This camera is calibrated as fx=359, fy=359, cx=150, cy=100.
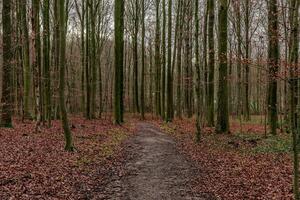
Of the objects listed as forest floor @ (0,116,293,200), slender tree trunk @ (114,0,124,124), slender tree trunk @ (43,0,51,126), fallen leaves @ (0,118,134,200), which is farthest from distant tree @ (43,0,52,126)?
fallen leaves @ (0,118,134,200)

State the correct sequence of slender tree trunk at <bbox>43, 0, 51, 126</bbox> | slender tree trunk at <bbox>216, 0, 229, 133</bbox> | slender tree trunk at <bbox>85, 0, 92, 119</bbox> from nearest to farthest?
slender tree trunk at <bbox>216, 0, 229, 133</bbox> < slender tree trunk at <bbox>43, 0, 51, 126</bbox> < slender tree trunk at <bbox>85, 0, 92, 119</bbox>

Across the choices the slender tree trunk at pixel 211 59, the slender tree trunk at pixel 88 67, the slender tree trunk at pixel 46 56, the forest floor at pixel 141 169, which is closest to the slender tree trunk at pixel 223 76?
the slender tree trunk at pixel 211 59

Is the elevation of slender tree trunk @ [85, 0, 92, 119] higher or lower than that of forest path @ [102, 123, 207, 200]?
higher

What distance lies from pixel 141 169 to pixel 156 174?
32.4 inches

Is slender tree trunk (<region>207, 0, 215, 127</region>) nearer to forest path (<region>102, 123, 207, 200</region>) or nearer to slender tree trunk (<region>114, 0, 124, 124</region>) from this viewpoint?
slender tree trunk (<region>114, 0, 124, 124</region>)

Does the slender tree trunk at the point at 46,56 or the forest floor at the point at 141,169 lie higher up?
the slender tree trunk at the point at 46,56

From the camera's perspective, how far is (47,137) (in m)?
17.0

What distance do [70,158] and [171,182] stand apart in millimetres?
4015

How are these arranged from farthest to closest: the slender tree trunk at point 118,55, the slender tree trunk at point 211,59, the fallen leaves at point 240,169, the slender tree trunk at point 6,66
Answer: the slender tree trunk at point 118,55
the slender tree trunk at point 211,59
the slender tree trunk at point 6,66
the fallen leaves at point 240,169

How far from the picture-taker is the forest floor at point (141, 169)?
9.03 metres

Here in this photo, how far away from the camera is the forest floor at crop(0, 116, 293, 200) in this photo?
9.03 meters

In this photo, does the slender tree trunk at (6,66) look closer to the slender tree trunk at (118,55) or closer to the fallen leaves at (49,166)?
Result: the fallen leaves at (49,166)

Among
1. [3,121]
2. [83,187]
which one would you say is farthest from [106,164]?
[3,121]

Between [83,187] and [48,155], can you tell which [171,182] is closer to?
[83,187]
